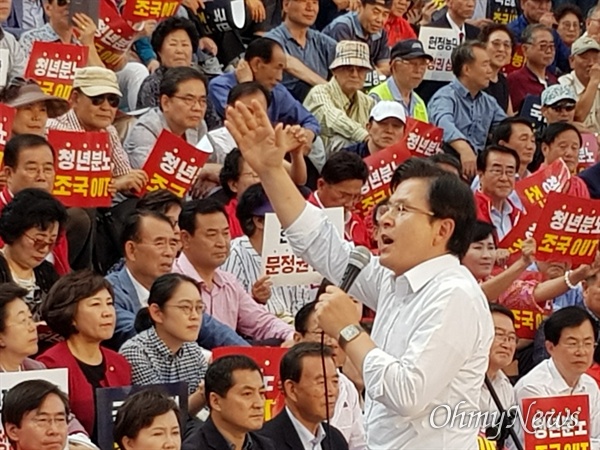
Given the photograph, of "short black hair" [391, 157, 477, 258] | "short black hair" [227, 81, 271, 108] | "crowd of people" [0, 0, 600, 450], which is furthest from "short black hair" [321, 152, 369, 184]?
"short black hair" [391, 157, 477, 258]

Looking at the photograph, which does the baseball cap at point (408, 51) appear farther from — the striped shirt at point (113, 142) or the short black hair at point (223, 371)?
the short black hair at point (223, 371)

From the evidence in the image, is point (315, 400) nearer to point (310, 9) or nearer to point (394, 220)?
point (394, 220)

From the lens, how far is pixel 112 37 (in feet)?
25.3

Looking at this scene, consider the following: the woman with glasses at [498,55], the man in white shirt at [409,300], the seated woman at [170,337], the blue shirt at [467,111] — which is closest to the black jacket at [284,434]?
the seated woman at [170,337]

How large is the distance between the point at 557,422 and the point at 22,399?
212cm

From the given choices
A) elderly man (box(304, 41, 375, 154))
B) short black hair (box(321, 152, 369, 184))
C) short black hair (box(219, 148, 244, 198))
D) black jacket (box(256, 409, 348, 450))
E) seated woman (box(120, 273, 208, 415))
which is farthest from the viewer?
elderly man (box(304, 41, 375, 154))

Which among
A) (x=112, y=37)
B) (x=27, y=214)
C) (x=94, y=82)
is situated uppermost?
(x=112, y=37)

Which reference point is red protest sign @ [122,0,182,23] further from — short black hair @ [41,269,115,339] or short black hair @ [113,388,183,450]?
short black hair @ [113,388,183,450]

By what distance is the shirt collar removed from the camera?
17.0ft

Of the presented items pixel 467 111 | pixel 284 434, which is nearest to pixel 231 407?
pixel 284 434

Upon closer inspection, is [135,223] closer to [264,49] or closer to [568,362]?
[568,362]

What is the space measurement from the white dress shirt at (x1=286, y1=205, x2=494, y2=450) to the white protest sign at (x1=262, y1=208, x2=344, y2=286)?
2.74 metres

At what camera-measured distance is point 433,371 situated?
9.90 ft

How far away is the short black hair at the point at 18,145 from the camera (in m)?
5.77
